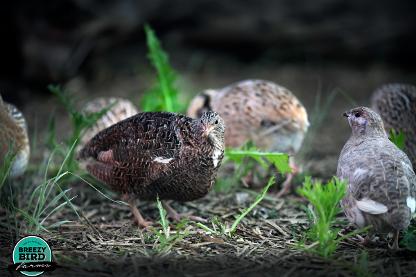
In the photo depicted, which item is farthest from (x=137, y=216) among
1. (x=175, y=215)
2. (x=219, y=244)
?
(x=219, y=244)

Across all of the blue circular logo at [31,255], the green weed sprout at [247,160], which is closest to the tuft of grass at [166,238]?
the blue circular logo at [31,255]

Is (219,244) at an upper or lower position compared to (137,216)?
lower

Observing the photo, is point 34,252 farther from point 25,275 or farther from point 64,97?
point 64,97

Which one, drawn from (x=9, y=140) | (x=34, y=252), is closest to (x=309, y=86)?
(x=9, y=140)

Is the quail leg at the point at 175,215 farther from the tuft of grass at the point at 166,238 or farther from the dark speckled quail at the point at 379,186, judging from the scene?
the dark speckled quail at the point at 379,186

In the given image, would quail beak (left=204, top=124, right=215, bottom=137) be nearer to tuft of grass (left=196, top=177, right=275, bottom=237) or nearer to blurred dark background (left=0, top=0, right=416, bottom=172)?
tuft of grass (left=196, top=177, right=275, bottom=237)

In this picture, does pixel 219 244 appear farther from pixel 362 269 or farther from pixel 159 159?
pixel 362 269
